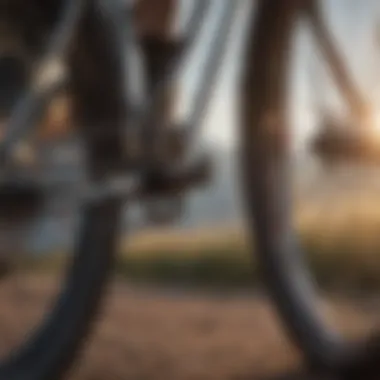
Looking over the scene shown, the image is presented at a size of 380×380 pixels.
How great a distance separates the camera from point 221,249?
175 centimetres

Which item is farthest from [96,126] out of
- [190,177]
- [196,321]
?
[196,321]

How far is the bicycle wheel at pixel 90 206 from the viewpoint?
109cm

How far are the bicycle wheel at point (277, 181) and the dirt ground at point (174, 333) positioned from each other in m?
0.05

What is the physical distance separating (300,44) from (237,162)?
19 centimetres

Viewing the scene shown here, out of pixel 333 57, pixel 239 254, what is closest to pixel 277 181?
pixel 333 57

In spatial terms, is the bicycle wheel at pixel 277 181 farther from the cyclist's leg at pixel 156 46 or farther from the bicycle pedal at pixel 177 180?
the bicycle pedal at pixel 177 180

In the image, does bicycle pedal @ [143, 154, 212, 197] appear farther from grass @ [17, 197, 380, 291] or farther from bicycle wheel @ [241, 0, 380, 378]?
grass @ [17, 197, 380, 291]

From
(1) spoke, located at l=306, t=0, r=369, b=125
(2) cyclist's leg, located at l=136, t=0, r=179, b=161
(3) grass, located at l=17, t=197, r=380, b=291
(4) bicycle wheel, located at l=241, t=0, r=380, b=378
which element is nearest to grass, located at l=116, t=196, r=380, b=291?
(3) grass, located at l=17, t=197, r=380, b=291

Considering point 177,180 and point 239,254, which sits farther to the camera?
point 239,254

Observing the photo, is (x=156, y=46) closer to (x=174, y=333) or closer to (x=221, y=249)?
(x=174, y=333)

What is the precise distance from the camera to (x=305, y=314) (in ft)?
4.66

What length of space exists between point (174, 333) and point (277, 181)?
27 cm

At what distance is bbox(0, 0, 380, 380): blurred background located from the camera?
1.26 m

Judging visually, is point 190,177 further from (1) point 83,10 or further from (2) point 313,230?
(2) point 313,230
